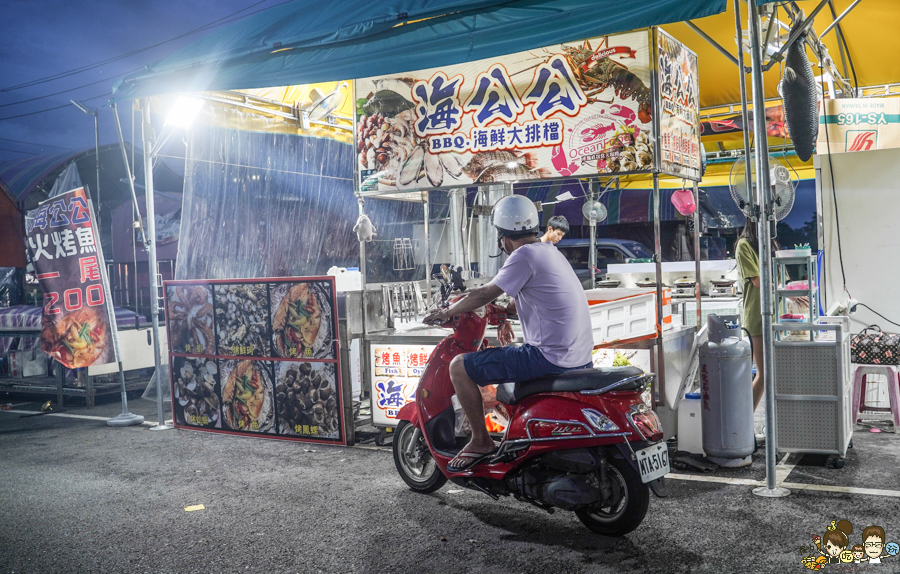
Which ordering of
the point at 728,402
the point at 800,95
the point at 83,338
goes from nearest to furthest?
1. the point at 728,402
2. the point at 800,95
3. the point at 83,338

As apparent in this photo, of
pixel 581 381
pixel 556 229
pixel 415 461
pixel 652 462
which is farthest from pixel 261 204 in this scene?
pixel 652 462

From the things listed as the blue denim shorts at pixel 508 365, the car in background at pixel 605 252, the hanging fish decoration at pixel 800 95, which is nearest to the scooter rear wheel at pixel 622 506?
the blue denim shorts at pixel 508 365

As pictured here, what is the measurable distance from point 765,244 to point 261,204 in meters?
7.54

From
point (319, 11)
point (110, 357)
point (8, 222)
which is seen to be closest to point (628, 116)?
point (319, 11)

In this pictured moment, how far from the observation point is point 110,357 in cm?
755

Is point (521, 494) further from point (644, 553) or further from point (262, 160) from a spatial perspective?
point (262, 160)

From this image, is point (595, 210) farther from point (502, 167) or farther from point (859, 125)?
point (502, 167)

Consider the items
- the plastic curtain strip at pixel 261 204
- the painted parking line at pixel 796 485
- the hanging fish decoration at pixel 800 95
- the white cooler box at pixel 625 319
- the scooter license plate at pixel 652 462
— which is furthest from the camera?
the plastic curtain strip at pixel 261 204

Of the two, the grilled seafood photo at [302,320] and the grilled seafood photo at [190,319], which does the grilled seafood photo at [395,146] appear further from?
the grilled seafood photo at [190,319]

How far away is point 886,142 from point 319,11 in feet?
18.4

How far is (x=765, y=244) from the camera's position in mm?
4426

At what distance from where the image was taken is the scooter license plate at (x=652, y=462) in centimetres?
350

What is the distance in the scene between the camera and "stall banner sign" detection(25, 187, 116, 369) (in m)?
7.36

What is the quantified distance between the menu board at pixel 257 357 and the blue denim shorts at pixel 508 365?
235cm
